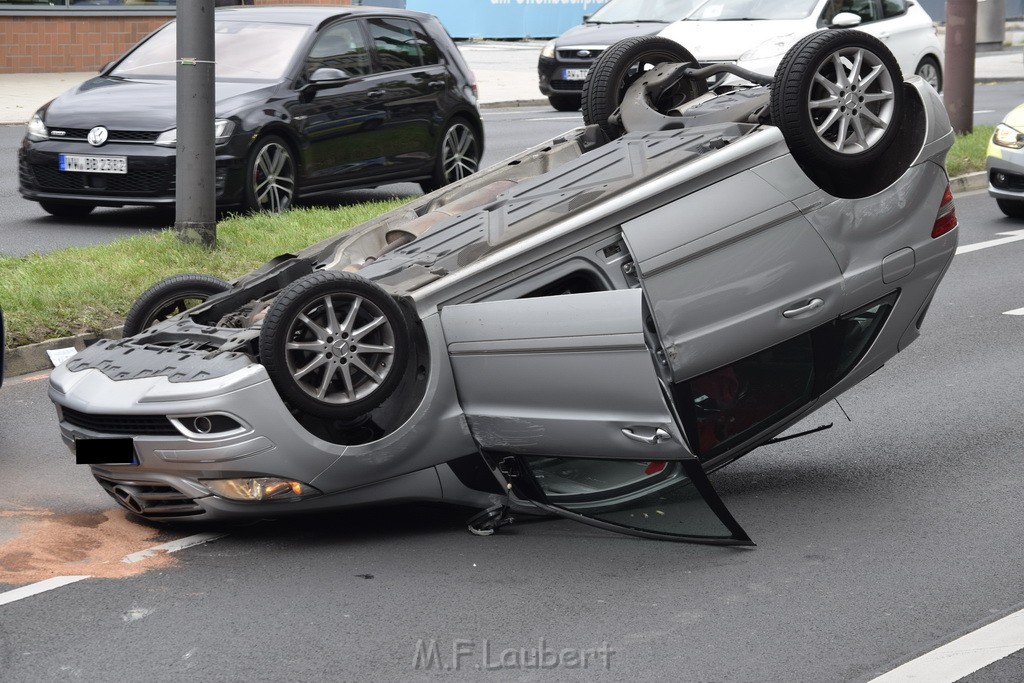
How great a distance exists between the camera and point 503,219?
18.7 ft

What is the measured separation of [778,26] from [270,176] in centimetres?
771

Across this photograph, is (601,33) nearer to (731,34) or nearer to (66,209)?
(731,34)

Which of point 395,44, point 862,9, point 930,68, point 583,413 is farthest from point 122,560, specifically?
point 930,68

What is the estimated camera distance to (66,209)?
12.9 m

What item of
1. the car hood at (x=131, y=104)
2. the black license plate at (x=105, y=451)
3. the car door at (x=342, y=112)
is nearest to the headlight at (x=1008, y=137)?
the car door at (x=342, y=112)

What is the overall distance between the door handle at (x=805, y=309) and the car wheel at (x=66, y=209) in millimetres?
8270

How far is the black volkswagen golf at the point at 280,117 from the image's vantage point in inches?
464

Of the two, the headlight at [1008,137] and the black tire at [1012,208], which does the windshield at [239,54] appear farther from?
the black tire at [1012,208]

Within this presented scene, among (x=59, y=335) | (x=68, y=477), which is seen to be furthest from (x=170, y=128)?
(x=68, y=477)

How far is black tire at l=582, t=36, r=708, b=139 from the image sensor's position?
22.2 ft

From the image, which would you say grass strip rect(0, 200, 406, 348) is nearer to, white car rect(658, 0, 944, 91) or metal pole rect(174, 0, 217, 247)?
metal pole rect(174, 0, 217, 247)

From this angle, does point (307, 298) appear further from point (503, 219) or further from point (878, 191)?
point (878, 191)

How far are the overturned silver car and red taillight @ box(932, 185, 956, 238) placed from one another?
0.01 meters

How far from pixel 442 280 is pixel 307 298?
52 cm
